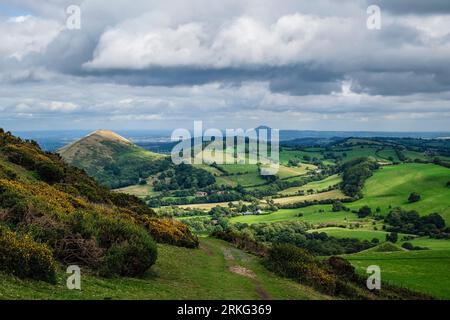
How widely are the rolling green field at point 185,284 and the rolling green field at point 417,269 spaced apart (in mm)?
17047

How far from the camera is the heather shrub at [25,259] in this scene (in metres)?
20.9

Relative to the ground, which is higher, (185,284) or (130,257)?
(130,257)

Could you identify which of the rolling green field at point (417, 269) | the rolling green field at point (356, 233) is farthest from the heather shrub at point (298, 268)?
the rolling green field at point (356, 233)

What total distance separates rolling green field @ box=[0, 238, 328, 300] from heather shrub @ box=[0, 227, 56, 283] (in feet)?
1.90

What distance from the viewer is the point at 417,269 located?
54.8m

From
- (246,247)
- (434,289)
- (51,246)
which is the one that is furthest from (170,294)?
(434,289)

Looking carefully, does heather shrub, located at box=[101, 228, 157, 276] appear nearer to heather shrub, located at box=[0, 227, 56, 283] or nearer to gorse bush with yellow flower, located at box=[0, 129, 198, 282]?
gorse bush with yellow flower, located at box=[0, 129, 198, 282]

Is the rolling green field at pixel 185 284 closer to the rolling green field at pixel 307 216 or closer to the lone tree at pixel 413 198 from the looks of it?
the rolling green field at pixel 307 216

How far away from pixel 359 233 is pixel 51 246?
392 feet

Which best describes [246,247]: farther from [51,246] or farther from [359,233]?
[359,233]

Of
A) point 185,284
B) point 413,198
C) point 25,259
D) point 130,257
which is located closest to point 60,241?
point 130,257

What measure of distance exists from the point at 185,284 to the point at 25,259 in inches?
412

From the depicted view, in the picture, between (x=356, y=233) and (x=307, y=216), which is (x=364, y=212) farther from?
(x=356, y=233)
